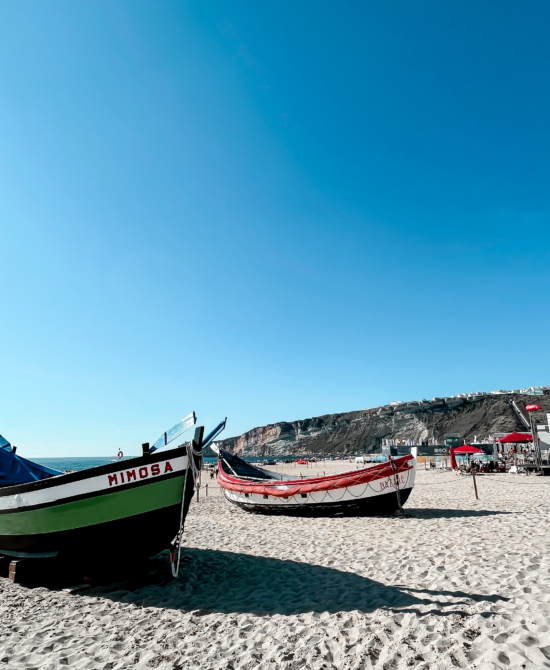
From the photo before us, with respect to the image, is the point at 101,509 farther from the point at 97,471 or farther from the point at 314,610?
the point at 314,610

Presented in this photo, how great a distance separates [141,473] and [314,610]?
341cm

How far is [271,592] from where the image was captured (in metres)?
6.13

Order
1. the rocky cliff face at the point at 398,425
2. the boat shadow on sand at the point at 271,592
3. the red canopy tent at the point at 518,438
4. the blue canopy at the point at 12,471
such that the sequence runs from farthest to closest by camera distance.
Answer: the rocky cliff face at the point at 398,425
the red canopy tent at the point at 518,438
the blue canopy at the point at 12,471
the boat shadow on sand at the point at 271,592

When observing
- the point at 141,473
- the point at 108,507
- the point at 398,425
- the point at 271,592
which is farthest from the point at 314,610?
the point at 398,425

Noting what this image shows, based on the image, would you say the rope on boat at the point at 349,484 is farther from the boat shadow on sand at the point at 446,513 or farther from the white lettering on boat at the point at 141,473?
the white lettering on boat at the point at 141,473

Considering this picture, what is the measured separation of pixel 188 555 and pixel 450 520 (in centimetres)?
786

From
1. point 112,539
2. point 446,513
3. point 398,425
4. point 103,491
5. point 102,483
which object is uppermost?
point 398,425

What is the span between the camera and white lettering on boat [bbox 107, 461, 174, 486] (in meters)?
6.47

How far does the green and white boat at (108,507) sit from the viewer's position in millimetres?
6363

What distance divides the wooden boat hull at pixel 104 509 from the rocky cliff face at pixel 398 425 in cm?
9764

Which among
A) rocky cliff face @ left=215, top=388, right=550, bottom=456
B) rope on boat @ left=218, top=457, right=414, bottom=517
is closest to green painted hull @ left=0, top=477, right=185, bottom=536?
rope on boat @ left=218, top=457, right=414, bottom=517

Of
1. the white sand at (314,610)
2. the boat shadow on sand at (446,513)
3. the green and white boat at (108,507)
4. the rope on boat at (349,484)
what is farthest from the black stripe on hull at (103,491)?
the boat shadow on sand at (446,513)

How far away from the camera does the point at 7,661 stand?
4180 millimetres

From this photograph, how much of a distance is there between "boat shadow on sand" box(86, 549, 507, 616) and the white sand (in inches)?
1.1
